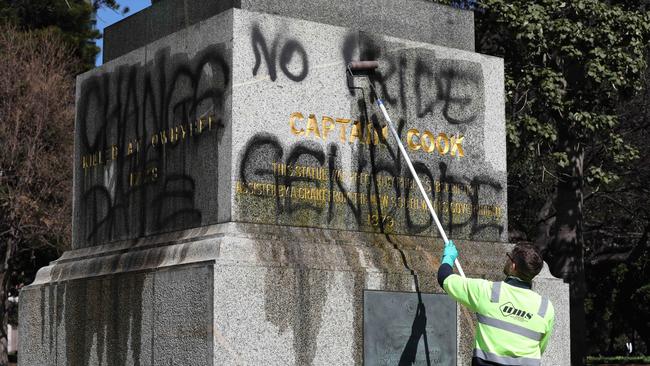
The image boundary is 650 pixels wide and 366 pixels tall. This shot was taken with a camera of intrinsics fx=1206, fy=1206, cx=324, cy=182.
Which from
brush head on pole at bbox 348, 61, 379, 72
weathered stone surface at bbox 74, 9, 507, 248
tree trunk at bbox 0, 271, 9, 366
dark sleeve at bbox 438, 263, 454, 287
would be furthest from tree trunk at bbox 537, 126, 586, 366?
tree trunk at bbox 0, 271, 9, 366

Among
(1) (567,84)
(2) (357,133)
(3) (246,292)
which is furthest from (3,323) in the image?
(3) (246,292)

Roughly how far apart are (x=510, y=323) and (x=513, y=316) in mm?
47

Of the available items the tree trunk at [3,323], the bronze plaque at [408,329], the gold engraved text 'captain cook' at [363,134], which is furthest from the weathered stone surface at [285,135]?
the tree trunk at [3,323]

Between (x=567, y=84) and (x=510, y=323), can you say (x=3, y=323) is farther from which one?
(x=510, y=323)

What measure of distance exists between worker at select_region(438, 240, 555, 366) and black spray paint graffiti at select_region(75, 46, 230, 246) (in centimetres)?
269

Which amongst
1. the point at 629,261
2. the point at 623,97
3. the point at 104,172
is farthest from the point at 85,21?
the point at 104,172

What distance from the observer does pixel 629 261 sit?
31453mm

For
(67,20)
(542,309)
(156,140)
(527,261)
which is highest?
(67,20)

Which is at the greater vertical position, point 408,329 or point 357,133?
point 357,133

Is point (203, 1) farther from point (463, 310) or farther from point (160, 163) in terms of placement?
point (463, 310)

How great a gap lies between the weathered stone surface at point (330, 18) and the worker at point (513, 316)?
3.26 meters

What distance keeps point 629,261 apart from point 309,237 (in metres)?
23.8

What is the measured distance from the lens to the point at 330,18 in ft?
32.1

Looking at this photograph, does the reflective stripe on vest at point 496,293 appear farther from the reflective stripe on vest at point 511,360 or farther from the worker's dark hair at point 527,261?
the reflective stripe on vest at point 511,360
